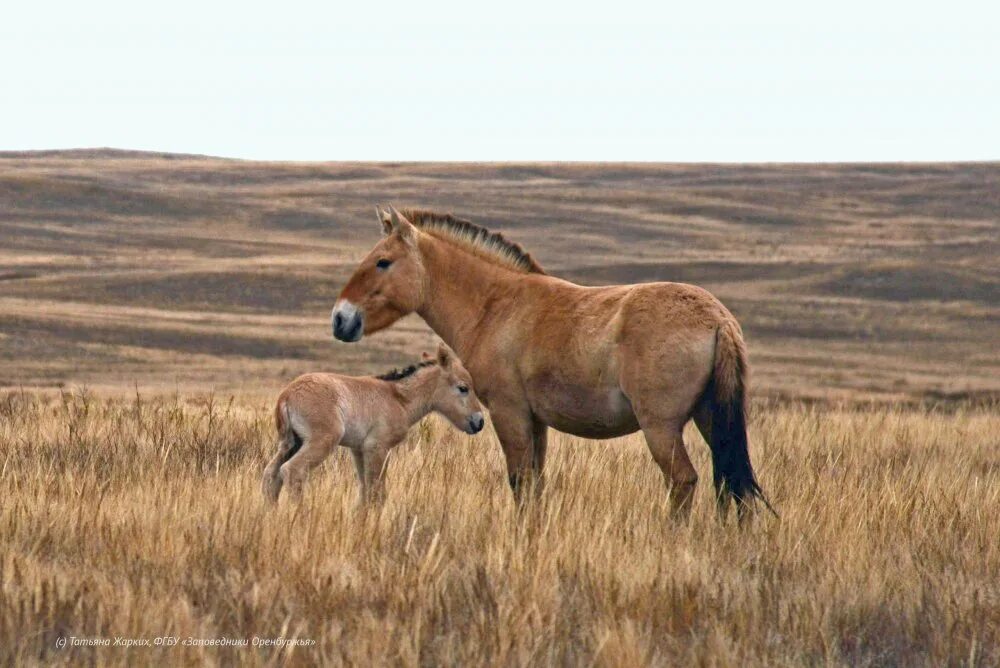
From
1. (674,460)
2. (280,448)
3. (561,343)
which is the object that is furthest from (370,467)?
(674,460)

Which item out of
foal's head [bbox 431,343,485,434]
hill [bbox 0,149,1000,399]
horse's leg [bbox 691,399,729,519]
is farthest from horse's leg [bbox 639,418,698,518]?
hill [bbox 0,149,1000,399]

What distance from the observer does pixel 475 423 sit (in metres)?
9.29

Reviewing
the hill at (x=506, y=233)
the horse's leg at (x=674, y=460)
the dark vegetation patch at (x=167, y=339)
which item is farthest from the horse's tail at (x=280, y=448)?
the dark vegetation patch at (x=167, y=339)

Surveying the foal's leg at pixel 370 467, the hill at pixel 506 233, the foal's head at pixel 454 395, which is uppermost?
the foal's head at pixel 454 395

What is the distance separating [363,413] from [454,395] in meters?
0.85

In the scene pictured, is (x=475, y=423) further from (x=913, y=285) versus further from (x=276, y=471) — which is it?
(x=913, y=285)

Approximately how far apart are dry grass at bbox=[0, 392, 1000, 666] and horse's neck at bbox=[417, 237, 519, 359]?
841 millimetres

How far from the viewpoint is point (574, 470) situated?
8914 millimetres

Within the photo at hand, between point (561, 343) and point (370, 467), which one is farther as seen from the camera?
point (370, 467)

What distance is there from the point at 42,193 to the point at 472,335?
188 feet

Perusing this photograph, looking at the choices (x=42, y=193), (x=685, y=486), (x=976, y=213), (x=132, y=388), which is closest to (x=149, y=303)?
(x=132, y=388)

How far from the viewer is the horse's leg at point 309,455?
826 centimetres

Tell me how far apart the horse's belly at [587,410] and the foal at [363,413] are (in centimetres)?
103

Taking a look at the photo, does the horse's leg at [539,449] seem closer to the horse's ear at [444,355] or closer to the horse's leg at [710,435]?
the horse's leg at [710,435]
